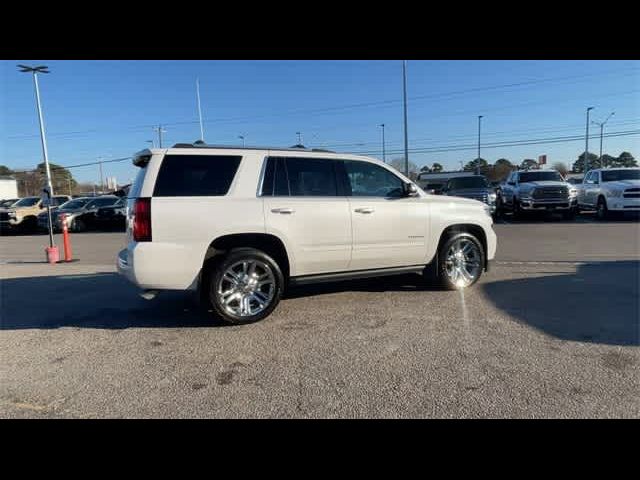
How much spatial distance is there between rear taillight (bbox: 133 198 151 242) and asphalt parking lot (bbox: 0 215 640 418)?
108 centimetres

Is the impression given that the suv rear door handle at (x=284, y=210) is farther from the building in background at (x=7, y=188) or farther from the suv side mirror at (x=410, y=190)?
the building in background at (x=7, y=188)

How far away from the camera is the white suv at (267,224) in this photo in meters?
4.18

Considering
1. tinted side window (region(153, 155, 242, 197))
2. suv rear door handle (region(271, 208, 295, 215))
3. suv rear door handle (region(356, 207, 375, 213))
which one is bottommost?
suv rear door handle (region(356, 207, 375, 213))

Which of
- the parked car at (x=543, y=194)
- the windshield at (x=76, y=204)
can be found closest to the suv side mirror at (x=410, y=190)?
the parked car at (x=543, y=194)

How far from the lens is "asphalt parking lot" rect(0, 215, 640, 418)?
111 inches

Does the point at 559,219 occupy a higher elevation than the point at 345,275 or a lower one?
lower

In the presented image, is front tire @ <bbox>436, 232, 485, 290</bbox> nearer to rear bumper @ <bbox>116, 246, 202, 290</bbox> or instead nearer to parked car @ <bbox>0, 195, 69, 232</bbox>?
rear bumper @ <bbox>116, 246, 202, 290</bbox>

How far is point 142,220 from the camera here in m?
4.10

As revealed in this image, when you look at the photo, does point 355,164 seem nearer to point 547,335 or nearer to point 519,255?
point 547,335

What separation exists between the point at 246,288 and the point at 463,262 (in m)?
3.25

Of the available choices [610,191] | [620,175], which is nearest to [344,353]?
[610,191]

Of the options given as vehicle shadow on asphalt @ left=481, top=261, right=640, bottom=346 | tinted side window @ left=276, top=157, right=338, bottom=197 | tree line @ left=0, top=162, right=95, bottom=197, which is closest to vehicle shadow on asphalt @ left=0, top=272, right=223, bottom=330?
tinted side window @ left=276, top=157, right=338, bottom=197

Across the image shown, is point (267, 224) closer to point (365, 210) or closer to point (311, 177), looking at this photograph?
point (311, 177)
